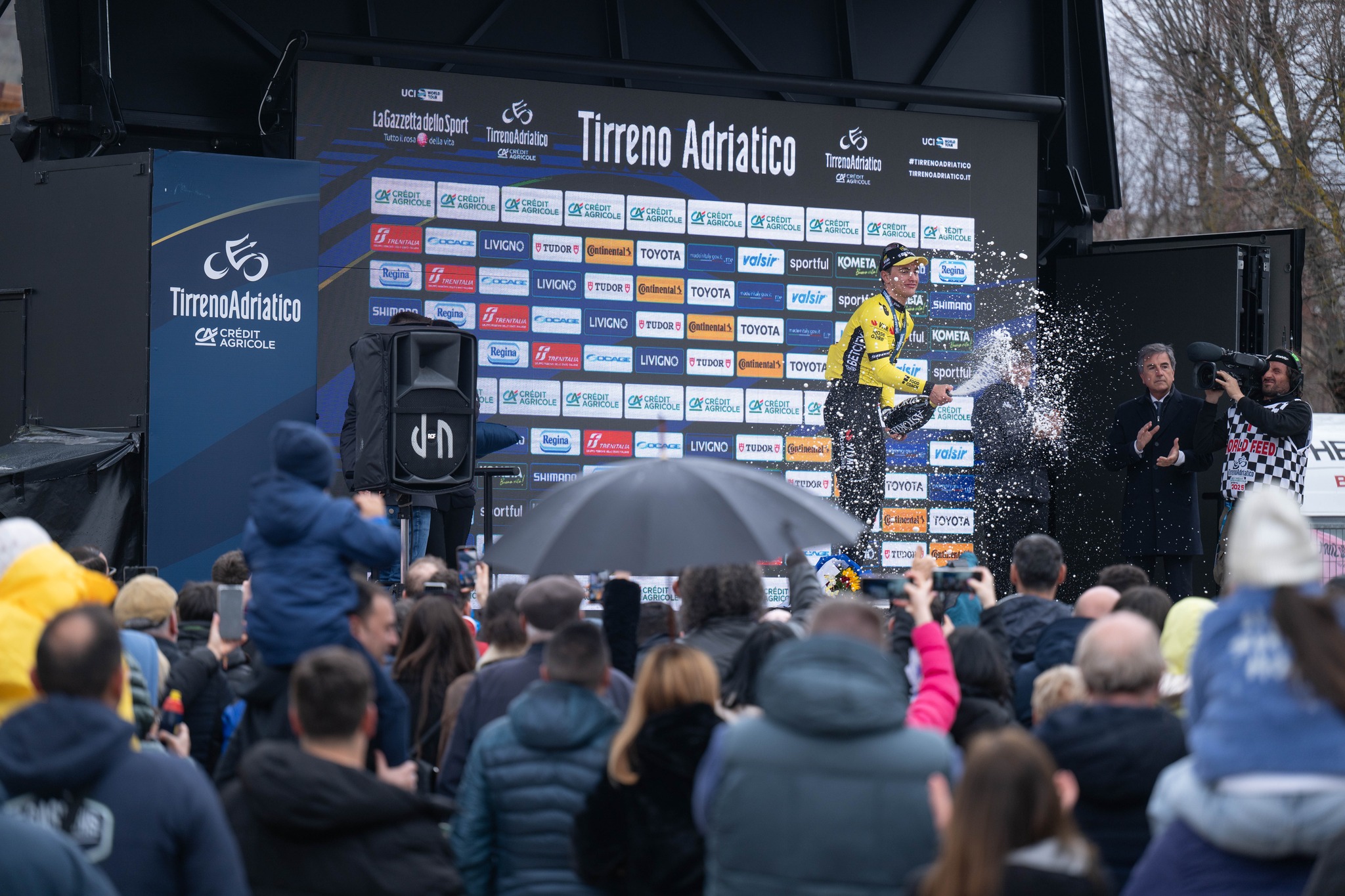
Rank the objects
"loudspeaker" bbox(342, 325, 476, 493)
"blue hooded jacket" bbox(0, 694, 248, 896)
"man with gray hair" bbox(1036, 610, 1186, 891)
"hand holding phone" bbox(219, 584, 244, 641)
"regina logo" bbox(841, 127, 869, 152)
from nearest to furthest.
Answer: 1. "blue hooded jacket" bbox(0, 694, 248, 896)
2. "man with gray hair" bbox(1036, 610, 1186, 891)
3. "hand holding phone" bbox(219, 584, 244, 641)
4. "loudspeaker" bbox(342, 325, 476, 493)
5. "regina logo" bbox(841, 127, 869, 152)

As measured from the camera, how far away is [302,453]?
3.77 m

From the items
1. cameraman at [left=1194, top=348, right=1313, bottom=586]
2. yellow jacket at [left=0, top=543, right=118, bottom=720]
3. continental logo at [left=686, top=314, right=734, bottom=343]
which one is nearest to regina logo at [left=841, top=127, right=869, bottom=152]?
continental logo at [left=686, top=314, right=734, bottom=343]

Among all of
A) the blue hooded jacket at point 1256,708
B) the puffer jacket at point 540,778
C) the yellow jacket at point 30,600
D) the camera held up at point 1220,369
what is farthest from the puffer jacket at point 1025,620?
the camera held up at point 1220,369

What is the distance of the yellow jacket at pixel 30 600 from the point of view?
2992 mm

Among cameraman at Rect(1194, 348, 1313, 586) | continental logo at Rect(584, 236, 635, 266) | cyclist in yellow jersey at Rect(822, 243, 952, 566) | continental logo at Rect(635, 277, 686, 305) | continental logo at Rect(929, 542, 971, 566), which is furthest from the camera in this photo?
continental logo at Rect(929, 542, 971, 566)

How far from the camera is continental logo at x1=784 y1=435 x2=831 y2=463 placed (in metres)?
9.74

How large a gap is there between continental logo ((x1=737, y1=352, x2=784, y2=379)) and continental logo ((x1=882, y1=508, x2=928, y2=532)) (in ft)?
4.17

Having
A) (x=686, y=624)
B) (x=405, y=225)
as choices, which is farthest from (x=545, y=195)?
(x=686, y=624)

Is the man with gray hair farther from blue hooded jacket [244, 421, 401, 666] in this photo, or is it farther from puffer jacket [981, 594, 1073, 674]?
blue hooded jacket [244, 421, 401, 666]

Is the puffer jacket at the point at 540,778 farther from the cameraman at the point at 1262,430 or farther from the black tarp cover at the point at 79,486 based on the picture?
the cameraman at the point at 1262,430

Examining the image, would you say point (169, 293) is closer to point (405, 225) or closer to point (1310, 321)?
point (405, 225)

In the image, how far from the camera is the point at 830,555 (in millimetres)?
9188

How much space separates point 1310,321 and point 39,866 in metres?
17.7

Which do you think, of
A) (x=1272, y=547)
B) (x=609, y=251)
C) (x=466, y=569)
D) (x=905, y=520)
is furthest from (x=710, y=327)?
(x=1272, y=547)
